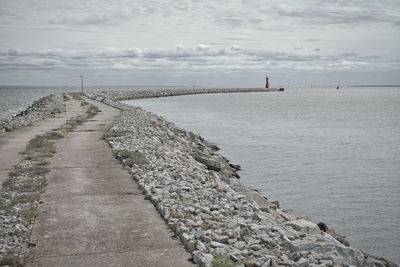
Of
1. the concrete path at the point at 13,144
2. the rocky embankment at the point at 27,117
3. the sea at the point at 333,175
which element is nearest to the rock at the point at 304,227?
the sea at the point at 333,175

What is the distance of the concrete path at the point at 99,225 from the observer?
16.8 ft

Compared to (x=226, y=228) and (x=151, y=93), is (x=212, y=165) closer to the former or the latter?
(x=226, y=228)

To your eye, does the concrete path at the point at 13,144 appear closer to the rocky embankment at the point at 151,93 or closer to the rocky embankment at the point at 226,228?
the rocky embankment at the point at 226,228

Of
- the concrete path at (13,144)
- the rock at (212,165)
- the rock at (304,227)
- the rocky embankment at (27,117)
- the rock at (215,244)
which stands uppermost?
the rocky embankment at (27,117)

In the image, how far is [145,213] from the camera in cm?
678

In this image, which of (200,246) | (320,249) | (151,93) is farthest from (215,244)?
(151,93)

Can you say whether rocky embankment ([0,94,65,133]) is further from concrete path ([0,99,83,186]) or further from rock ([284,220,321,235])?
rock ([284,220,321,235])

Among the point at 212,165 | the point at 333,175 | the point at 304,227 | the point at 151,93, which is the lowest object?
the point at 333,175

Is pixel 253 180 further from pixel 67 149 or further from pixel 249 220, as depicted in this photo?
pixel 249 220

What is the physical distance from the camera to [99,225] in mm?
6176

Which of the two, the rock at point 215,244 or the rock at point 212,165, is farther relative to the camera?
the rock at point 212,165

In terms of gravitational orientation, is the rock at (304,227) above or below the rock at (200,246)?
below

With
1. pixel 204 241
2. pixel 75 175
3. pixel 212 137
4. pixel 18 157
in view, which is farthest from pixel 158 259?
pixel 212 137

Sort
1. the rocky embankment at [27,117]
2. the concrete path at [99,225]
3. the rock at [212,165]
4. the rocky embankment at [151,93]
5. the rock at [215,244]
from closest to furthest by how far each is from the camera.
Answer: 1. the concrete path at [99,225]
2. the rock at [215,244]
3. the rock at [212,165]
4. the rocky embankment at [27,117]
5. the rocky embankment at [151,93]
